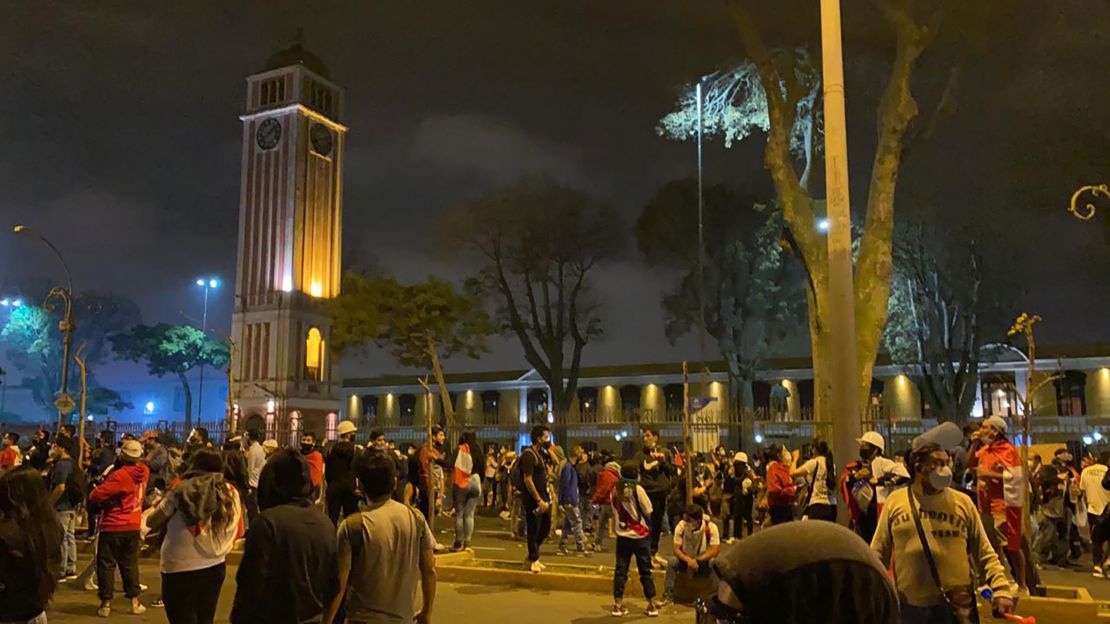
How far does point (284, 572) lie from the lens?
4.62 metres

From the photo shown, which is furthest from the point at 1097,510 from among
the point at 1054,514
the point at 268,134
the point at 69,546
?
the point at 268,134

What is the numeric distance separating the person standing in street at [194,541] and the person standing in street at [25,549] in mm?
907

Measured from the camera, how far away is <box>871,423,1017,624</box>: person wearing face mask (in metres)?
5.08

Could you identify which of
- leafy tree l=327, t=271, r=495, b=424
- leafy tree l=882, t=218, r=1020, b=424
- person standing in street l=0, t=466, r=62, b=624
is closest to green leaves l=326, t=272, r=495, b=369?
leafy tree l=327, t=271, r=495, b=424

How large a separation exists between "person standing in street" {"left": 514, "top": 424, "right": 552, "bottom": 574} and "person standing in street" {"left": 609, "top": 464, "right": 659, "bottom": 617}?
78.1 inches

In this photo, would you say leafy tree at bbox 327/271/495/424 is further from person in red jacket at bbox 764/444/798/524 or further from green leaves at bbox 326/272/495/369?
person in red jacket at bbox 764/444/798/524

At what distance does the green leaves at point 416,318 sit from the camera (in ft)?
110

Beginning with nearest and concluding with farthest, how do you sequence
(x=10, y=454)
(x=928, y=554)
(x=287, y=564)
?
(x=287, y=564) < (x=928, y=554) < (x=10, y=454)

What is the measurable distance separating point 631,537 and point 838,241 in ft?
13.5

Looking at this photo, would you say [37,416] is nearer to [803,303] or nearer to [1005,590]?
[803,303]

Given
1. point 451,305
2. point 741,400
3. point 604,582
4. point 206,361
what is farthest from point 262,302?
point 604,582

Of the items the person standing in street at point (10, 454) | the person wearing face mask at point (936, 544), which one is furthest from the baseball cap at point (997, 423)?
the person standing in street at point (10, 454)

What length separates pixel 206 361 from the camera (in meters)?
63.3

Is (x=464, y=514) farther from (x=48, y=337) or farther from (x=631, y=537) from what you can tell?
(x=48, y=337)
